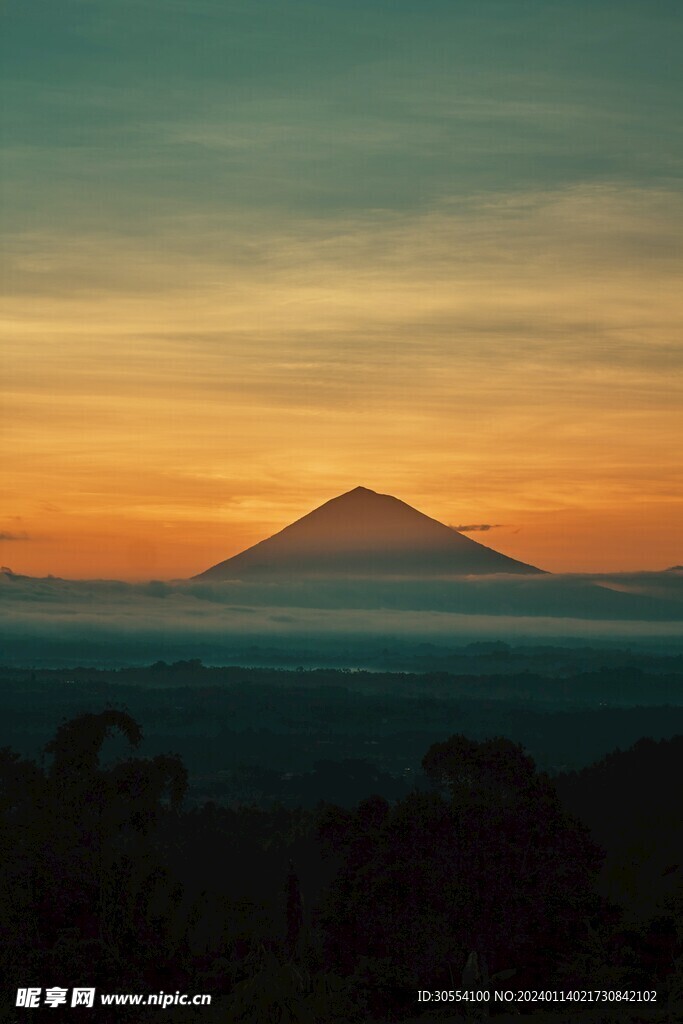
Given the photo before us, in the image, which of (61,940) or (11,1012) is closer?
(11,1012)

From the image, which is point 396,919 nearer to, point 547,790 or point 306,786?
point 547,790

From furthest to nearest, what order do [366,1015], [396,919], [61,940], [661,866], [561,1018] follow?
[661,866], [396,919], [61,940], [366,1015], [561,1018]

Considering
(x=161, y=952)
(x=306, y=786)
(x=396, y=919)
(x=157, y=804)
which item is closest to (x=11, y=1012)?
(x=161, y=952)

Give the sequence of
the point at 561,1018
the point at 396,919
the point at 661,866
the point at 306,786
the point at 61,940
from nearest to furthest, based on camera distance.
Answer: the point at 561,1018 < the point at 61,940 < the point at 396,919 < the point at 661,866 < the point at 306,786

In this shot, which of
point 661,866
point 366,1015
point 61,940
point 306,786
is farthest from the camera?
point 306,786

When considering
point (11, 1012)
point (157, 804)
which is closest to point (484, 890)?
point (157, 804)

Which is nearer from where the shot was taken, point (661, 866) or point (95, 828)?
point (95, 828)

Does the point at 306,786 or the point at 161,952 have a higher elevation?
the point at 161,952

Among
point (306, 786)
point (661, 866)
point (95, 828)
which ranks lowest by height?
point (306, 786)

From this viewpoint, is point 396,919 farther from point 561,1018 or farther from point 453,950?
point 561,1018
